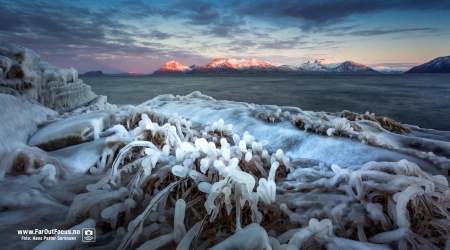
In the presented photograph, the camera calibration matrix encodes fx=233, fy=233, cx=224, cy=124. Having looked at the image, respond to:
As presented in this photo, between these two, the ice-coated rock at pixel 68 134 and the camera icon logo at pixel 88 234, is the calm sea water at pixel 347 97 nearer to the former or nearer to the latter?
the ice-coated rock at pixel 68 134

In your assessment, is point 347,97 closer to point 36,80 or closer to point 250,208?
point 36,80

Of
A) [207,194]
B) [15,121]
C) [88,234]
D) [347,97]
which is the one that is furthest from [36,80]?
[347,97]

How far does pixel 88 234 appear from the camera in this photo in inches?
60.4

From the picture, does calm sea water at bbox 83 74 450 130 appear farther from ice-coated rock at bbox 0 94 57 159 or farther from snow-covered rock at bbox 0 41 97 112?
ice-coated rock at bbox 0 94 57 159

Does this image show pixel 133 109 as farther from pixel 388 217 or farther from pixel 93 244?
pixel 388 217

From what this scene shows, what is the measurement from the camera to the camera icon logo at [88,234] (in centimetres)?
150

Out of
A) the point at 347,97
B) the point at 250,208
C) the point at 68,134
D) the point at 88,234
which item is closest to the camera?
the point at 88,234

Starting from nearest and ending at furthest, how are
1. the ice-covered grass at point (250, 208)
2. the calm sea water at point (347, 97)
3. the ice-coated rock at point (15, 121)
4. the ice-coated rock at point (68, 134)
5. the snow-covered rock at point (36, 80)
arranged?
the ice-covered grass at point (250, 208)
the ice-coated rock at point (15, 121)
the ice-coated rock at point (68, 134)
the snow-covered rock at point (36, 80)
the calm sea water at point (347, 97)

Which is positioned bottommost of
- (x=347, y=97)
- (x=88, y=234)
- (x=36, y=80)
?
(x=347, y=97)

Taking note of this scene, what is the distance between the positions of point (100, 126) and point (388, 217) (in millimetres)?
4403

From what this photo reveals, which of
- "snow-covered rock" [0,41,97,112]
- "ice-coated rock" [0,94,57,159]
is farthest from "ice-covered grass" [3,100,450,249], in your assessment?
"snow-covered rock" [0,41,97,112]

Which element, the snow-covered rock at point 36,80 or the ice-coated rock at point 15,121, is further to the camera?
the snow-covered rock at point 36,80

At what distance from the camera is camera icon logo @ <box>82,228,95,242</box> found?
4.94 feet

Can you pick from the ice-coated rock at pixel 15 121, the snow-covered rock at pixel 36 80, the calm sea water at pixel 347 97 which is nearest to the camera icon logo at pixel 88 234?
the ice-coated rock at pixel 15 121
